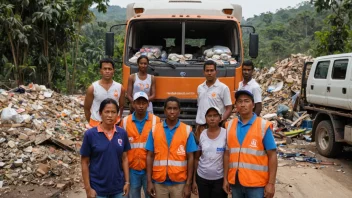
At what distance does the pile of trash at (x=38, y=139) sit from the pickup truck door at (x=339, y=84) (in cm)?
504

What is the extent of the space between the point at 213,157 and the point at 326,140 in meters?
5.30

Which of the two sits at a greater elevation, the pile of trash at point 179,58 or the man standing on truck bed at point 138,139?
the pile of trash at point 179,58

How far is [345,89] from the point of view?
21.1 ft

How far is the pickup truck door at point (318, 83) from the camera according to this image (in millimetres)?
7305

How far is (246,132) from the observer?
113 inches

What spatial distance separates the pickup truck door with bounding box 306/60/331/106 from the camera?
7305mm

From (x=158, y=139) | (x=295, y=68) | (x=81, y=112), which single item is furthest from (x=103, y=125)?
(x=295, y=68)

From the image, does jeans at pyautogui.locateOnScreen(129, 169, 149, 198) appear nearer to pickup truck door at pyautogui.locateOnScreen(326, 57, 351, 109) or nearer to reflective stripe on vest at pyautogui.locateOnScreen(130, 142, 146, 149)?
reflective stripe on vest at pyautogui.locateOnScreen(130, 142, 146, 149)

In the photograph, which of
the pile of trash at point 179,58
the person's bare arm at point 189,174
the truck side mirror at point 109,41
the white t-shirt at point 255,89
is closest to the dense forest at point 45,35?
→ the truck side mirror at point 109,41

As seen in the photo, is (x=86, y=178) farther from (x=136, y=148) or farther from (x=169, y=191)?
(x=169, y=191)

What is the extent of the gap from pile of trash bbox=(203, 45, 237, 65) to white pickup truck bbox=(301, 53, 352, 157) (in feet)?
8.24

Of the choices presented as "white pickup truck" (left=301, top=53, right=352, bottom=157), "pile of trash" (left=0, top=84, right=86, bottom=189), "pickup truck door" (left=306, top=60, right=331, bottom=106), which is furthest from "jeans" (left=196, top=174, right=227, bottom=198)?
"pickup truck door" (left=306, top=60, right=331, bottom=106)

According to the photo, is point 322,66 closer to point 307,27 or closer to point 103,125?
point 103,125

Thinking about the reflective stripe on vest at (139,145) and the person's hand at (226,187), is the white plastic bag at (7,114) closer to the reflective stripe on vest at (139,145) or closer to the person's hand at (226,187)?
the reflective stripe on vest at (139,145)
